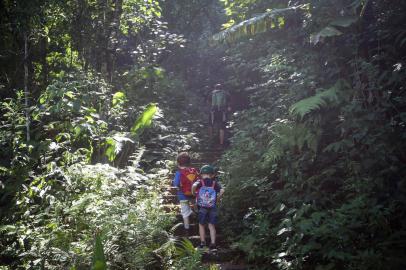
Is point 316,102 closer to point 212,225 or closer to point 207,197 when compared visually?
point 207,197

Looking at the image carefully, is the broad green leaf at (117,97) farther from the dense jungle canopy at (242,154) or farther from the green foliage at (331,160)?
the green foliage at (331,160)

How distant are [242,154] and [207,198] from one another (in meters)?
2.35

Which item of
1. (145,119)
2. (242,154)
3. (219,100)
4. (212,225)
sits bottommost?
(212,225)

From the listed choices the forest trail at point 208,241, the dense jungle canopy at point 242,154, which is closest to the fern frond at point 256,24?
the dense jungle canopy at point 242,154

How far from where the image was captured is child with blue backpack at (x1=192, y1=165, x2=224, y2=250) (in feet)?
20.9

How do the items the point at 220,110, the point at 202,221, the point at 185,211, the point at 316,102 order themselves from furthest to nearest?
the point at 220,110 → the point at 185,211 → the point at 202,221 → the point at 316,102

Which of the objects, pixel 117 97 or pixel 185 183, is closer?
pixel 185 183

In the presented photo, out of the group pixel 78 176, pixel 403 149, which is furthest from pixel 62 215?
pixel 403 149

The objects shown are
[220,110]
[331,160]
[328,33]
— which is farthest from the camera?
[220,110]

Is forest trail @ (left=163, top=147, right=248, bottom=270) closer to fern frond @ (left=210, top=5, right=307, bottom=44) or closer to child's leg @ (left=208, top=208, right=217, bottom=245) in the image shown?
child's leg @ (left=208, top=208, right=217, bottom=245)

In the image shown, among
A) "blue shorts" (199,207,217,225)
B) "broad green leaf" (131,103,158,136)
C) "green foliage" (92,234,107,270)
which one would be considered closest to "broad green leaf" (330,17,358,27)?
"blue shorts" (199,207,217,225)

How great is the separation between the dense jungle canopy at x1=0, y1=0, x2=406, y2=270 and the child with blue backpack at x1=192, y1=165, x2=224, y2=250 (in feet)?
1.21

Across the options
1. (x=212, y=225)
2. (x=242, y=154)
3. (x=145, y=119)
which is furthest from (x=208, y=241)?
(x=145, y=119)

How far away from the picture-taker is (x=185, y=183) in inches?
269
